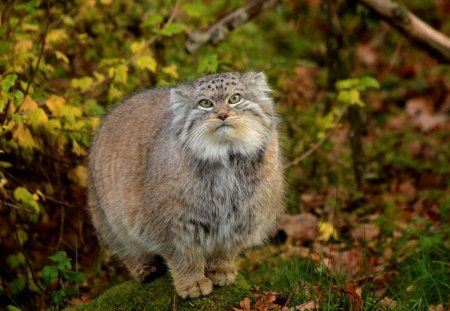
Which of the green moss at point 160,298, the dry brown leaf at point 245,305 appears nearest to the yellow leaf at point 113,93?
the green moss at point 160,298

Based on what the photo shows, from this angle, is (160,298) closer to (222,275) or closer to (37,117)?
(222,275)

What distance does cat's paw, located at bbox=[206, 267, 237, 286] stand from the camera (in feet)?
15.4

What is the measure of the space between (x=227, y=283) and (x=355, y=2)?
12.3ft

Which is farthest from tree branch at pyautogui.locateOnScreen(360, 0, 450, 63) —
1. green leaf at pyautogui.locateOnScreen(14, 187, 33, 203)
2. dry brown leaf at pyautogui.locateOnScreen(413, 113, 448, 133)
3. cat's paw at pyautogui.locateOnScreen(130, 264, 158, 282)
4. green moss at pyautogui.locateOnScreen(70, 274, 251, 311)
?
green leaf at pyautogui.locateOnScreen(14, 187, 33, 203)

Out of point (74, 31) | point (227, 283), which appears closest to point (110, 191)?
point (227, 283)

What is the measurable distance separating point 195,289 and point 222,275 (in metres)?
0.24

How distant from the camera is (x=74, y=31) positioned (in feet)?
23.2

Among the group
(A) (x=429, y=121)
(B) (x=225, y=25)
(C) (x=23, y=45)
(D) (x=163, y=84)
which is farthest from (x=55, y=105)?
(A) (x=429, y=121)

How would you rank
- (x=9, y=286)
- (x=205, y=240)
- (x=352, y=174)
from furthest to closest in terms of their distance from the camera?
(x=352, y=174)
(x=9, y=286)
(x=205, y=240)

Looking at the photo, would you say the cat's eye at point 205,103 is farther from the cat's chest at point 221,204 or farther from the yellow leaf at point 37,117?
the yellow leaf at point 37,117

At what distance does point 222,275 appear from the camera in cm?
471

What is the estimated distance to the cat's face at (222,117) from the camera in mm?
4301

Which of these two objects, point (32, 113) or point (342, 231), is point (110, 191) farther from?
point (342, 231)

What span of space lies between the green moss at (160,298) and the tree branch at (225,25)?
2.81 metres
